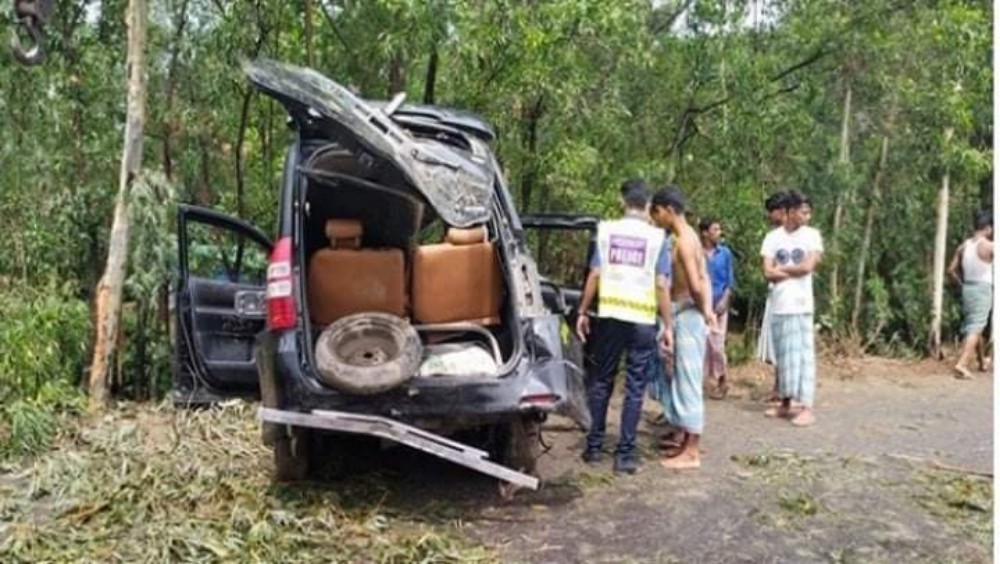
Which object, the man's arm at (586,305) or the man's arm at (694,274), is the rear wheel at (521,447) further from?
the man's arm at (694,274)

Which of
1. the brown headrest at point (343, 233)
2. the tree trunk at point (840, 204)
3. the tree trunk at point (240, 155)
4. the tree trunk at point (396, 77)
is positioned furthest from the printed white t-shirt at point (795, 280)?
the tree trunk at point (240, 155)

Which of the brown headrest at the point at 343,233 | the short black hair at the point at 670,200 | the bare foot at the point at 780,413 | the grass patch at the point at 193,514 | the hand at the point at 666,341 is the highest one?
the short black hair at the point at 670,200

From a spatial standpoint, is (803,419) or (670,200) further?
(803,419)

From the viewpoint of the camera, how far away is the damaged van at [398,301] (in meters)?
4.60

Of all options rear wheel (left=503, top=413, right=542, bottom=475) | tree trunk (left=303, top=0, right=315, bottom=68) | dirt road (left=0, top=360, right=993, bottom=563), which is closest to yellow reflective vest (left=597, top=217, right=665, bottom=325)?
rear wheel (left=503, top=413, right=542, bottom=475)

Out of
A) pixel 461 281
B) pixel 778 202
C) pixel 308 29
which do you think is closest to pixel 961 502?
pixel 778 202

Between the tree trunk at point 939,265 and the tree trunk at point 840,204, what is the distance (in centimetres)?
93

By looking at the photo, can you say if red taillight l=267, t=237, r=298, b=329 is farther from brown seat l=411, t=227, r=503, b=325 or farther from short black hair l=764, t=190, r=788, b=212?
short black hair l=764, t=190, r=788, b=212

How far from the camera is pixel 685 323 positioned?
5848mm

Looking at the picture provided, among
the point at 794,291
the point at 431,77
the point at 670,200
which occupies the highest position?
the point at 431,77

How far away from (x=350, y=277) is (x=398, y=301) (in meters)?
0.29

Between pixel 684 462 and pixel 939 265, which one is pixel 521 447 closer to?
pixel 684 462

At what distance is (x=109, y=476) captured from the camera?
5.30m

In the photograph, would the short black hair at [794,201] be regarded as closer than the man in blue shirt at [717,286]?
Yes
